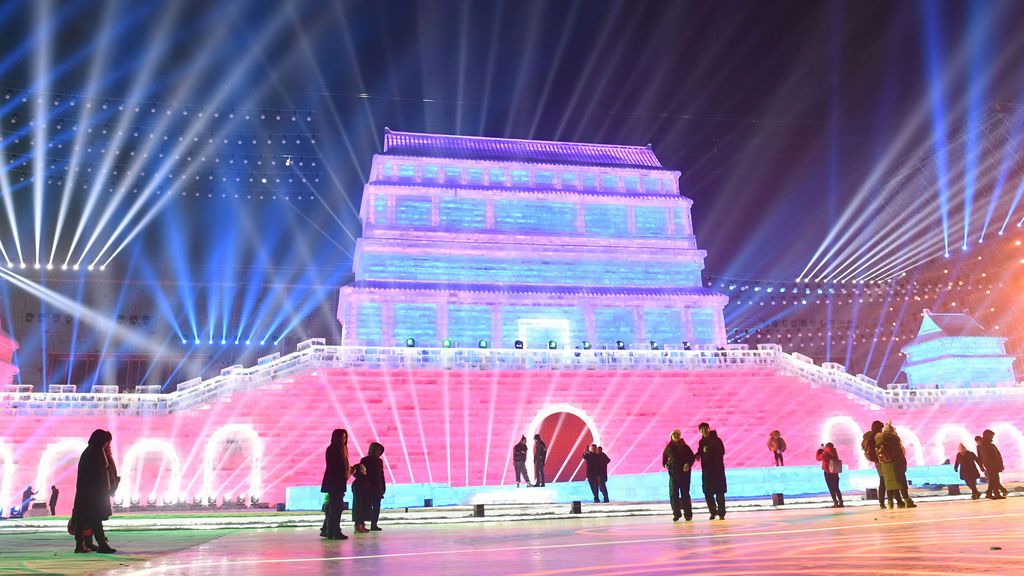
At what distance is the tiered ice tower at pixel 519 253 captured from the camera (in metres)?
29.5

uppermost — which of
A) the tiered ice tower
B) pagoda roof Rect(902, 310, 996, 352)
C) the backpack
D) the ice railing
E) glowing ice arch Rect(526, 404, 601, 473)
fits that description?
the tiered ice tower

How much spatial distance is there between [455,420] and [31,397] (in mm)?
12509

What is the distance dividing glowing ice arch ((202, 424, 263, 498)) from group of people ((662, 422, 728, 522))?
44.4 feet

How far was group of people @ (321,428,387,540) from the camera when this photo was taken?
28.4 feet

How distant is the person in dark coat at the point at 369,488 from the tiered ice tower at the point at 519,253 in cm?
1804

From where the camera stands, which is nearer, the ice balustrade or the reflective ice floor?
the reflective ice floor

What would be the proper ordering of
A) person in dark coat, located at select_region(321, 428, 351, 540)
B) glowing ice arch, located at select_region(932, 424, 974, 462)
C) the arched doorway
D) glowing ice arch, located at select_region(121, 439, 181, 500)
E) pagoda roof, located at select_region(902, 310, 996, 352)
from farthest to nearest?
pagoda roof, located at select_region(902, 310, 996, 352) < glowing ice arch, located at select_region(932, 424, 974, 462) < the arched doorway < glowing ice arch, located at select_region(121, 439, 181, 500) < person in dark coat, located at select_region(321, 428, 351, 540)

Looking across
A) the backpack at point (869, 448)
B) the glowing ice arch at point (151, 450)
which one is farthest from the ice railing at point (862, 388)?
the glowing ice arch at point (151, 450)

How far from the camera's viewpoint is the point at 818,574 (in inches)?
158

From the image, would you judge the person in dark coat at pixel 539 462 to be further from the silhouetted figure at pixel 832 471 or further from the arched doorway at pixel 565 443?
the silhouetted figure at pixel 832 471

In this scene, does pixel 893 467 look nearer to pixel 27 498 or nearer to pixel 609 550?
pixel 609 550

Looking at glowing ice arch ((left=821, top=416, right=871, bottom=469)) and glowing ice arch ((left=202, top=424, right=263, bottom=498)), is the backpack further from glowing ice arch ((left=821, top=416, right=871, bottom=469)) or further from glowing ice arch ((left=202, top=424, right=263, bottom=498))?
glowing ice arch ((left=202, top=424, right=263, bottom=498))

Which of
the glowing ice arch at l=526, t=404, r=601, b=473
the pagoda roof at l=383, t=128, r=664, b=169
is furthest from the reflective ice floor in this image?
the pagoda roof at l=383, t=128, r=664, b=169

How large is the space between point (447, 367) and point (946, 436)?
746 inches
